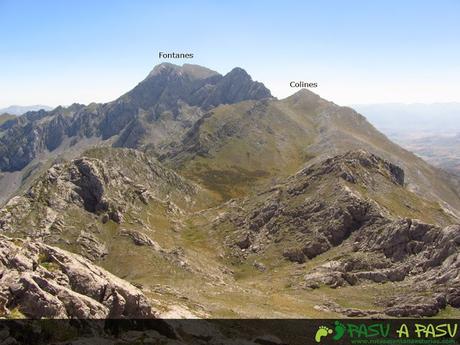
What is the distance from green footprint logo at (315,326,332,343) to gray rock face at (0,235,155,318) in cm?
2981

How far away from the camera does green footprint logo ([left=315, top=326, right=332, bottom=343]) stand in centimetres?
7107

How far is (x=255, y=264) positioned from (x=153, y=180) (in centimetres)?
7765

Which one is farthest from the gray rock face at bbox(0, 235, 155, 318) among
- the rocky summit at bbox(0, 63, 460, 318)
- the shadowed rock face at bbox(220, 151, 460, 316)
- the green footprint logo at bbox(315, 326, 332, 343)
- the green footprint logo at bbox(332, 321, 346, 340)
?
the shadowed rock face at bbox(220, 151, 460, 316)

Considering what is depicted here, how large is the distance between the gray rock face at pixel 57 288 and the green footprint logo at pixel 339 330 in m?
32.5

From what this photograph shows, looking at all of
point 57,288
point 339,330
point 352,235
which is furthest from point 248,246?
point 57,288

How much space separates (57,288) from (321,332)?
45752mm

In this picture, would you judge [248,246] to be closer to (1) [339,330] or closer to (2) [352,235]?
(2) [352,235]

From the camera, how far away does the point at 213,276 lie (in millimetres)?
117438

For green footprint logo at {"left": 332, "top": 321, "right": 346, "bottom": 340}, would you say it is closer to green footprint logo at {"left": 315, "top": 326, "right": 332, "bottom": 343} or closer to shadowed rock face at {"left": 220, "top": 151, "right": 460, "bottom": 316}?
green footprint logo at {"left": 315, "top": 326, "right": 332, "bottom": 343}

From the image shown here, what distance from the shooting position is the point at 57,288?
46031 mm

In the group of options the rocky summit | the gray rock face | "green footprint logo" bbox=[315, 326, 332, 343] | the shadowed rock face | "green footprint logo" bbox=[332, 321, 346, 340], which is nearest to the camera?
the gray rock face

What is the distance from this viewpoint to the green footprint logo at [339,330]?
71.5m

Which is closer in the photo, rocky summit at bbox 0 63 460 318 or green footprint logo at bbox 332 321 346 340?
green footprint logo at bbox 332 321 346 340

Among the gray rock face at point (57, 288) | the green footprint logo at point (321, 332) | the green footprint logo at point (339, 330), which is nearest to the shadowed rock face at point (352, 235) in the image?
the green footprint logo at point (339, 330)
